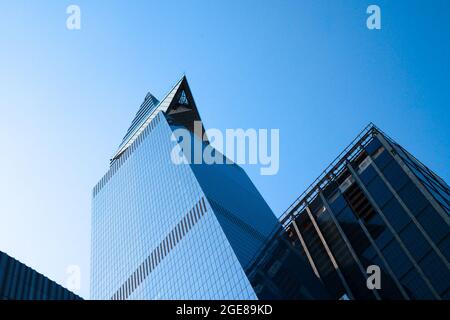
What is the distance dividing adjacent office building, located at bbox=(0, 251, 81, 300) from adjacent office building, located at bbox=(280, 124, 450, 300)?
33485mm

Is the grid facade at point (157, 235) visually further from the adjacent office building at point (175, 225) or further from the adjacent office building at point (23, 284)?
the adjacent office building at point (23, 284)

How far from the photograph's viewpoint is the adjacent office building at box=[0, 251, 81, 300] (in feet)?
190

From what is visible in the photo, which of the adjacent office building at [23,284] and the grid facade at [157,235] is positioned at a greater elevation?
the grid facade at [157,235]

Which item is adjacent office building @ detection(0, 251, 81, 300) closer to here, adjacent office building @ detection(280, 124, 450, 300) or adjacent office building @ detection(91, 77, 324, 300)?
adjacent office building @ detection(91, 77, 324, 300)

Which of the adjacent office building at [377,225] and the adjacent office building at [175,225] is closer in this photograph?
the adjacent office building at [377,225]

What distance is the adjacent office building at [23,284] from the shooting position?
58.0 m

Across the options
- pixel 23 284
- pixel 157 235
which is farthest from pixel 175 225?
pixel 23 284

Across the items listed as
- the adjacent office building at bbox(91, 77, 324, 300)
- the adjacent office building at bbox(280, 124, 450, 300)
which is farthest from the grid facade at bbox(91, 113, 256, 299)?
the adjacent office building at bbox(280, 124, 450, 300)

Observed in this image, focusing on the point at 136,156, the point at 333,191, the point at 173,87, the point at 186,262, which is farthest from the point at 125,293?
the point at 173,87

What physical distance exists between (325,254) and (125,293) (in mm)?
57687

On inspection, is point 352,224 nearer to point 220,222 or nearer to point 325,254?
point 325,254

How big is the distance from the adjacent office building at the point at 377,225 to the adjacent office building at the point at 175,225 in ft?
15.4

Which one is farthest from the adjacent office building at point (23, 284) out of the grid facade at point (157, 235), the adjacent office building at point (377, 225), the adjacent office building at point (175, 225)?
the adjacent office building at point (377, 225)

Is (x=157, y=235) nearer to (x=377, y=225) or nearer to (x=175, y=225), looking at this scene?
(x=175, y=225)
